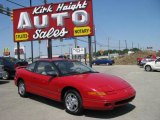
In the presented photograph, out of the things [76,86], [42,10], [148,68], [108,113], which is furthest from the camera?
[148,68]

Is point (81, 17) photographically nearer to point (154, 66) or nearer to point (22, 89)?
point (154, 66)

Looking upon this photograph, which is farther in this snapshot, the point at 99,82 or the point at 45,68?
the point at 45,68

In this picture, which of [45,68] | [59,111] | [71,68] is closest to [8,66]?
[45,68]

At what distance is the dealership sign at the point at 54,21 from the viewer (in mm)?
19578

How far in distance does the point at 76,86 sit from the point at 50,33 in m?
14.1

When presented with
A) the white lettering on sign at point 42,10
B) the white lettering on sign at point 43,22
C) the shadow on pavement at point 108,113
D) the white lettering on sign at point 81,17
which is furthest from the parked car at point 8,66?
the shadow on pavement at point 108,113

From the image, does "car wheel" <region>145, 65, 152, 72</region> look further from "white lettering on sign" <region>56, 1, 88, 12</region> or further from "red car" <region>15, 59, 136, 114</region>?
"red car" <region>15, 59, 136, 114</region>

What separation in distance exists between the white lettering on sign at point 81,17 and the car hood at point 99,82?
11.9 meters

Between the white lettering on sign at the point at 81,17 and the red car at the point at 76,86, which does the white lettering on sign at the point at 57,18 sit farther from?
the red car at the point at 76,86

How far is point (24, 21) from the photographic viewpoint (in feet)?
70.6

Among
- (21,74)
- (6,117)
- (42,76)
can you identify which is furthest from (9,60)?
(6,117)

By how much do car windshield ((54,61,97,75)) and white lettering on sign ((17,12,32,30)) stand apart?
43.2 feet

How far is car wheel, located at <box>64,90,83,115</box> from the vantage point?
23.7 ft

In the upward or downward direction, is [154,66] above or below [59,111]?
above
